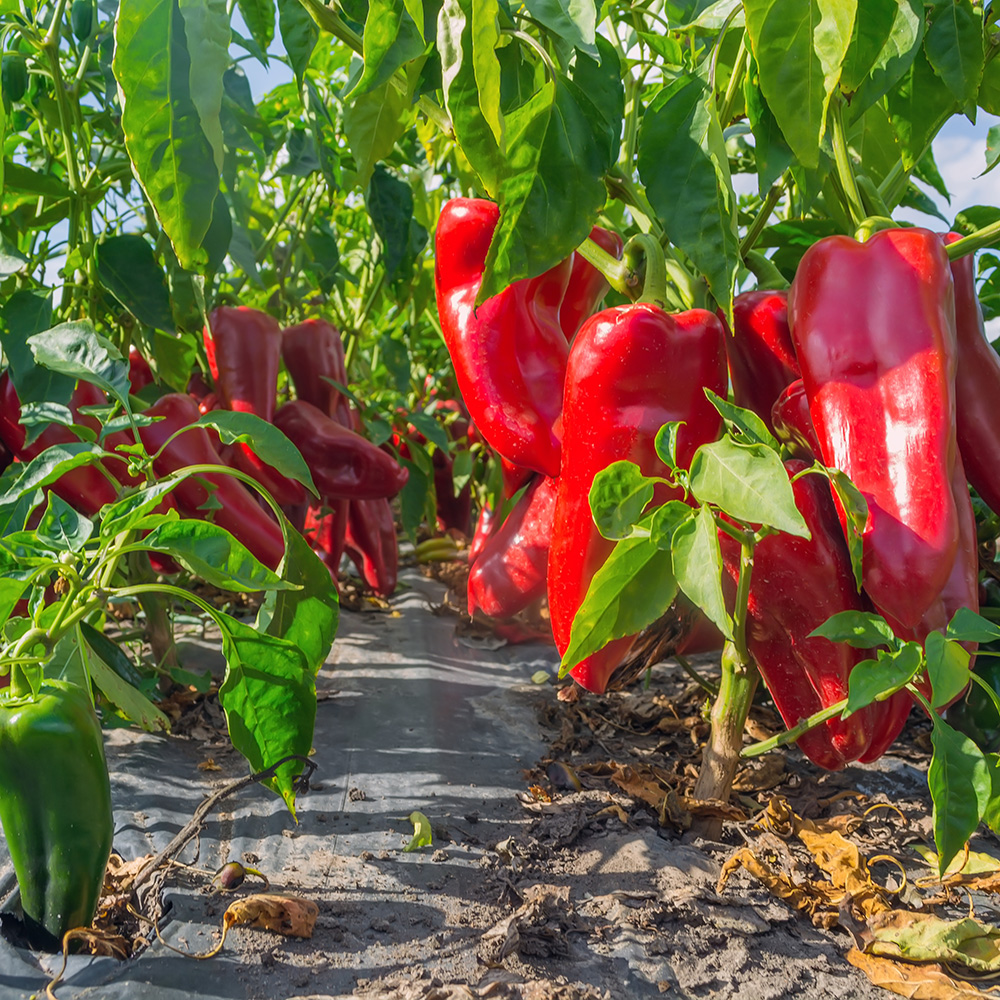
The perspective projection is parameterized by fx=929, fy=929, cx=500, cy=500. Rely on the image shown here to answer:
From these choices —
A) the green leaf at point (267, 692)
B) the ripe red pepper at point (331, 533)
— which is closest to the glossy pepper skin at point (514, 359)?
the green leaf at point (267, 692)

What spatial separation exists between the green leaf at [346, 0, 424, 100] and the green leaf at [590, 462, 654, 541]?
1.11ft

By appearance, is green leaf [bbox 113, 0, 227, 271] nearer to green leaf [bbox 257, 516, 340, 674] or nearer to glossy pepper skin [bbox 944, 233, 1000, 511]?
green leaf [bbox 257, 516, 340, 674]

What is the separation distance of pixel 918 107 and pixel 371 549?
5.44 ft

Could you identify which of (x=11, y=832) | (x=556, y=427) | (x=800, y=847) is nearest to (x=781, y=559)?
(x=556, y=427)

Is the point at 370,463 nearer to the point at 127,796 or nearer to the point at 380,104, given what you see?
the point at 127,796

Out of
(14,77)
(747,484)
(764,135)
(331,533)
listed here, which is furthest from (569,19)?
(331,533)

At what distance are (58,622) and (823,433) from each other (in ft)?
2.12

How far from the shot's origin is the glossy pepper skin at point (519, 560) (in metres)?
1.06

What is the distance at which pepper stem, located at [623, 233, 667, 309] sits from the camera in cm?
86

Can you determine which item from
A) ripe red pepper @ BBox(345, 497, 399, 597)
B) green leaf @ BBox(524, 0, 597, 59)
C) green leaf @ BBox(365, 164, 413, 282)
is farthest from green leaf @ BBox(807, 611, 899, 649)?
ripe red pepper @ BBox(345, 497, 399, 597)

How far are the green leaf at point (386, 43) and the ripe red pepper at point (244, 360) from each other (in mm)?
1040

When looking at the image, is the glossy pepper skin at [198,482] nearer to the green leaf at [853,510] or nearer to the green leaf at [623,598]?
the green leaf at [623,598]

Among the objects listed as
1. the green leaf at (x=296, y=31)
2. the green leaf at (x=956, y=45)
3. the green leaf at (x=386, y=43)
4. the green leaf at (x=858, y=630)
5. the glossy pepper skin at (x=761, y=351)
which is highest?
the green leaf at (x=296, y=31)

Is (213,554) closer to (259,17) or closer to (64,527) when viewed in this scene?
(64,527)
